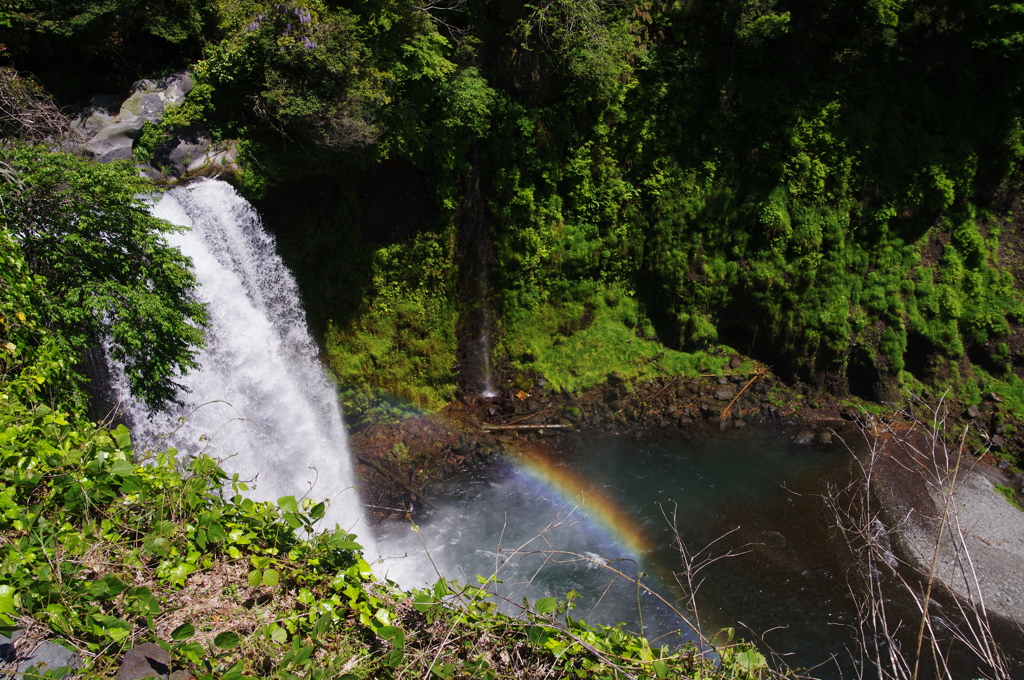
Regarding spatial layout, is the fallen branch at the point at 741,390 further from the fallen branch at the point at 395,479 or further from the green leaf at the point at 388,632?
the green leaf at the point at 388,632

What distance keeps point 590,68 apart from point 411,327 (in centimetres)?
605

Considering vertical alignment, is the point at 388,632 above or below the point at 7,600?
below

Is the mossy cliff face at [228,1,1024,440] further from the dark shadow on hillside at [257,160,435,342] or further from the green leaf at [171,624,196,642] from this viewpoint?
the green leaf at [171,624,196,642]

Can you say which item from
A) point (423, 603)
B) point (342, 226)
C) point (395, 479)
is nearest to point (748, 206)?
point (342, 226)

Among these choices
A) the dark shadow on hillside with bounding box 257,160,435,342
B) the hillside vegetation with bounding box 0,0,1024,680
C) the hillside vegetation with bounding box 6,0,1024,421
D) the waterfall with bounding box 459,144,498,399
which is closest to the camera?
the hillside vegetation with bounding box 0,0,1024,680

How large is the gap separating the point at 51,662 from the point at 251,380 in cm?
654

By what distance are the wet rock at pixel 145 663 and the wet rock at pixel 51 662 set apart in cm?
22

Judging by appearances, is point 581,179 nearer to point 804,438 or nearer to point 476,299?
point 476,299

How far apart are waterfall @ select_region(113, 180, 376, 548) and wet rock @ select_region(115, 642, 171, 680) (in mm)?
5110

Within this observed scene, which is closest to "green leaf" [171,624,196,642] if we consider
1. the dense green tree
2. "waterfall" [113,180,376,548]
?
the dense green tree

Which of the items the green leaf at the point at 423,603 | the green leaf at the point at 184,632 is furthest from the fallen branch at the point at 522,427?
the green leaf at the point at 184,632

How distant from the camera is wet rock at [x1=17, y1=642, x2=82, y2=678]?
2.65m

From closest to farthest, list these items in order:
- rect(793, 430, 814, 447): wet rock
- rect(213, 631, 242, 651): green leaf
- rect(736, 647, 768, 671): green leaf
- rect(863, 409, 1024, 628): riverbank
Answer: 1. rect(213, 631, 242, 651): green leaf
2. rect(736, 647, 768, 671): green leaf
3. rect(863, 409, 1024, 628): riverbank
4. rect(793, 430, 814, 447): wet rock

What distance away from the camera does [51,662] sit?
9.11 feet
